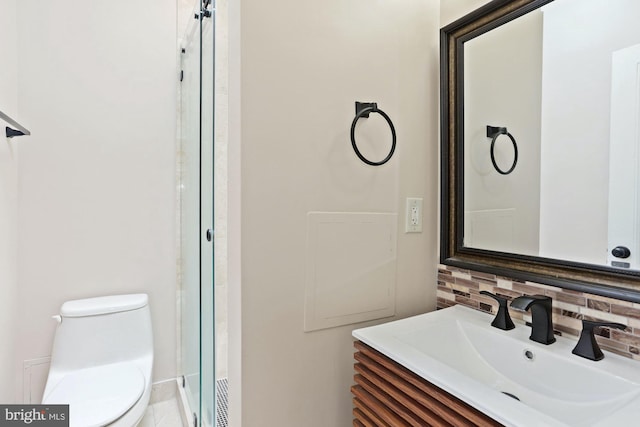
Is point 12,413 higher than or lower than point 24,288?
lower

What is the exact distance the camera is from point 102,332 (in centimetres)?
175

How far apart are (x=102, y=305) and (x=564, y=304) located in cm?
202

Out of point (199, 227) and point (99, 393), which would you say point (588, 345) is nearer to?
point (199, 227)

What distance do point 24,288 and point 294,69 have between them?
5.99 ft

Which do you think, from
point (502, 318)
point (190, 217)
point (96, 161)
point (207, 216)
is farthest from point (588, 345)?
point (96, 161)

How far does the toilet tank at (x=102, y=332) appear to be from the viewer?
66.7 inches

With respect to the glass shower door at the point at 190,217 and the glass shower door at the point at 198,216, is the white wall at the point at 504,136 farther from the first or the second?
the glass shower door at the point at 190,217

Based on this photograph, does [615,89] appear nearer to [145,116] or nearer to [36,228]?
[145,116]

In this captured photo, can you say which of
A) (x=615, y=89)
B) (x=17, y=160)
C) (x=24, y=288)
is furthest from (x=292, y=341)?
(x=17, y=160)

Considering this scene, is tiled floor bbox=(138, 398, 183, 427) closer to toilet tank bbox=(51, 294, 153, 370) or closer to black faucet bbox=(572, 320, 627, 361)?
toilet tank bbox=(51, 294, 153, 370)

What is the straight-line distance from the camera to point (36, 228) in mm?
1765

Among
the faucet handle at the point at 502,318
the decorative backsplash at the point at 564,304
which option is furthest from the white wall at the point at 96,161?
the faucet handle at the point at 502,318

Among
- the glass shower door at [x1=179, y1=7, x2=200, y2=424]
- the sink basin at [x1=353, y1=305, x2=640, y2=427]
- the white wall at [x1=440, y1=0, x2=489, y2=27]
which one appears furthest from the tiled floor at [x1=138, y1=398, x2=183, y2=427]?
the white wall at [x1=440, y1=0, x2=489, y2=27]

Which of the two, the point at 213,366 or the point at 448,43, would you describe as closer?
the point at 448,43
